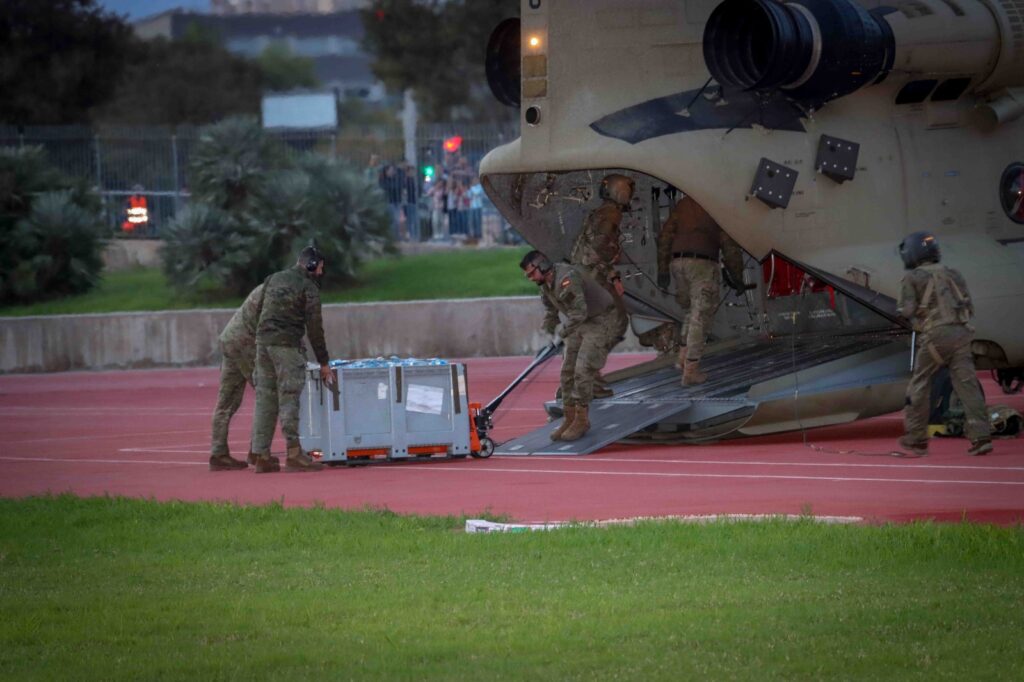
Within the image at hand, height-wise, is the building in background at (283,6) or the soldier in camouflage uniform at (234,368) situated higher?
the building in background at (283,6)

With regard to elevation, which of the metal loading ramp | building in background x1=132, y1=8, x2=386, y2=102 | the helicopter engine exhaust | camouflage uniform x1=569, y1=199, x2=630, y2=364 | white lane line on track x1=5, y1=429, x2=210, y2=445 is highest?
building in background x1=132, y1=8, x2=386, y2=102

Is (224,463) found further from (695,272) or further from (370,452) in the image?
(695,272)

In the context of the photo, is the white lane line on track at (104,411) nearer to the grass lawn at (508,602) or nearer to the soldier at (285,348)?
the soldier at (285,348)

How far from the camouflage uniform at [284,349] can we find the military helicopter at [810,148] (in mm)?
2348

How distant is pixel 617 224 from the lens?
17.5 meters

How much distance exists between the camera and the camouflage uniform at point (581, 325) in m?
15.9

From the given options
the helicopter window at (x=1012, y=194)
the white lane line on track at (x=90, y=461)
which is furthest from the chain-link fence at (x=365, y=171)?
the helicopter window at (x=1012, y=194)

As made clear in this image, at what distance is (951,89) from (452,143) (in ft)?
60.1

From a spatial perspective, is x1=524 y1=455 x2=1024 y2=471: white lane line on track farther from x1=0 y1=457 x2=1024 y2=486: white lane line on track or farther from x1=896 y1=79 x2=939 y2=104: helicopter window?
x1=896 y1=79 x2=939 y2=104: helicopter window

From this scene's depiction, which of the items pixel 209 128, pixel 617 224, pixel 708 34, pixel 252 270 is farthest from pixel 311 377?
pixel 209 128

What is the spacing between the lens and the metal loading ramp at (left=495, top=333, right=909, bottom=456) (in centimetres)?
1616

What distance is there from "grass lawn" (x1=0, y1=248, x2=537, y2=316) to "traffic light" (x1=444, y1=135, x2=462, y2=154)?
6.83 ft

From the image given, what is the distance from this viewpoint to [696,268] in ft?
56.0

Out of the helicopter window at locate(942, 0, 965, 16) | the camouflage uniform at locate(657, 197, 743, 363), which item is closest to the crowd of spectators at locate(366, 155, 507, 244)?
the camouflage uniform at locate(657, 197, 743, 363)
